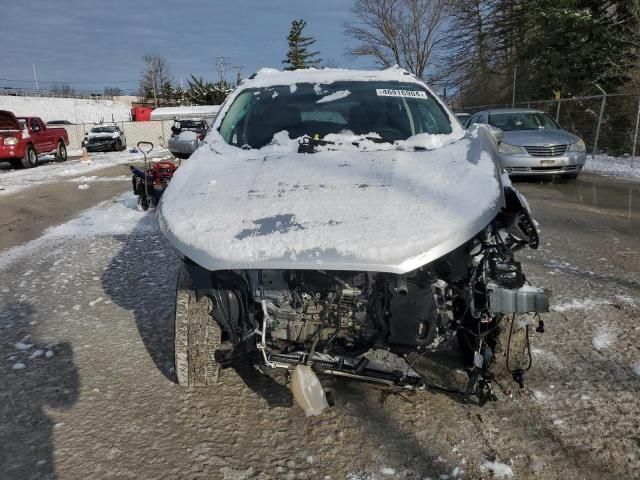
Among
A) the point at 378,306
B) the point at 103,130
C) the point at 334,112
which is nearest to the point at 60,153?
the point at 103,130

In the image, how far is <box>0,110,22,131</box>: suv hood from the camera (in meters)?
16.5

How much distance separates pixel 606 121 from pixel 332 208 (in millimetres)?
16931

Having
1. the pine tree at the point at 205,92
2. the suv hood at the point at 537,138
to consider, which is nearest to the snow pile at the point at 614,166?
the suv hood at the point at 537,138

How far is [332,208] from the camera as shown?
2.36m

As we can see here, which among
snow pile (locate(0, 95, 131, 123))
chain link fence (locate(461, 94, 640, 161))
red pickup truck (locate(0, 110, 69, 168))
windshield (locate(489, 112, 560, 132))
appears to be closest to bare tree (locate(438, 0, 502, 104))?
chain link fence (locate(461, 94, 640, 161))

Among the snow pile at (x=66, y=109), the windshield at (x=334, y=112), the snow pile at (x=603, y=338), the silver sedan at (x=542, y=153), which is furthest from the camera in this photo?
the snow pile at (x=66, y=109)

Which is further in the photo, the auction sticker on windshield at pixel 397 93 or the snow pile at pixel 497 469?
the auction sticker on windshield at pixel 397 93

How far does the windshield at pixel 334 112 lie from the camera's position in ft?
11.8

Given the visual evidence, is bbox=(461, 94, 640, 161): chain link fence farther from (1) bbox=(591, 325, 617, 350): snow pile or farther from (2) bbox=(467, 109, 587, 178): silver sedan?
(1) bbox=(591, 325, 617, 350): snow pile

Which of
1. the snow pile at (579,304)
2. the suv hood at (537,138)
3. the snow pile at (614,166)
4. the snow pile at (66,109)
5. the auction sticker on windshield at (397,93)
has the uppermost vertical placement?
the snow pile at (66,109)

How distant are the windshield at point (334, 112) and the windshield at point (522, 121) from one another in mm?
8426

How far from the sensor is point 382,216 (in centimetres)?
227

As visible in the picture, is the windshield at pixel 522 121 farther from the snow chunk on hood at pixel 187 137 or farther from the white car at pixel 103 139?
the white car at pixel 103 139

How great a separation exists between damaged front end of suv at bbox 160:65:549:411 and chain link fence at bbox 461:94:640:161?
46.1ft
